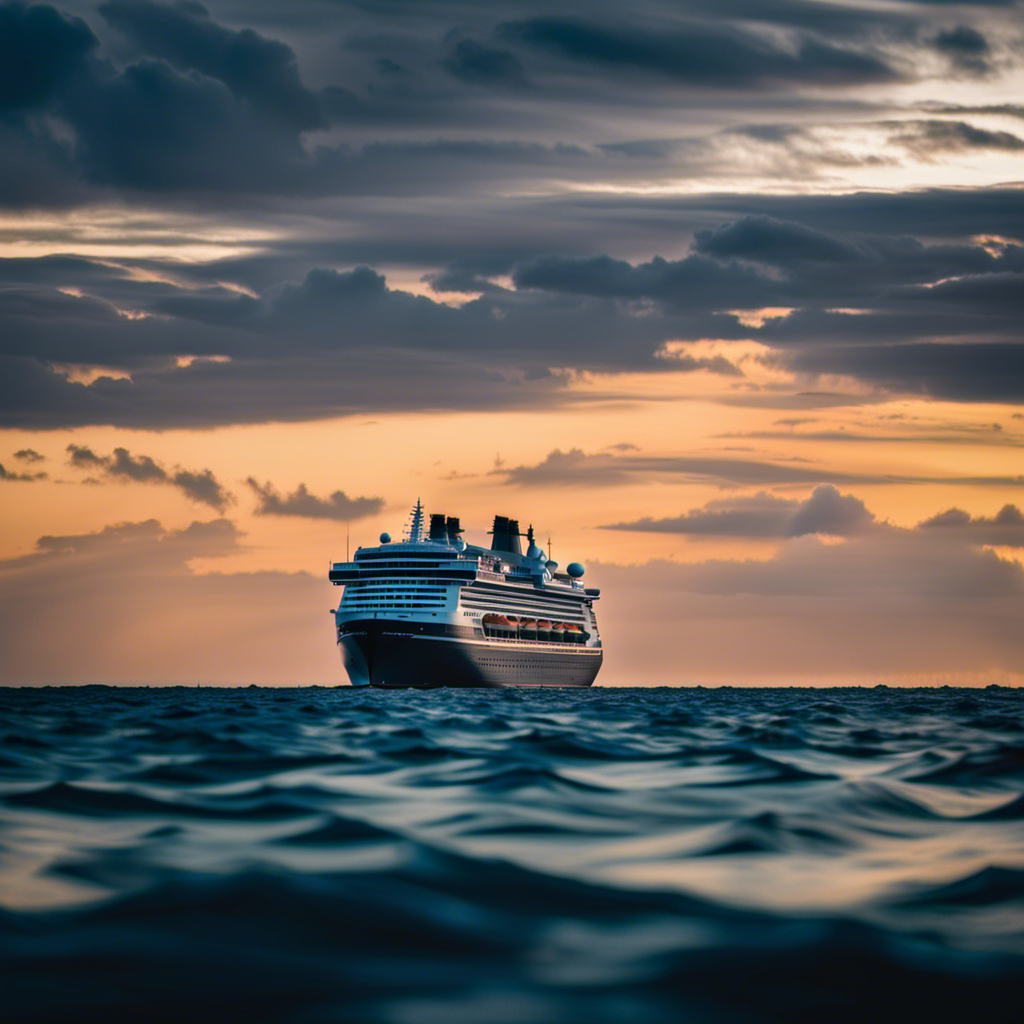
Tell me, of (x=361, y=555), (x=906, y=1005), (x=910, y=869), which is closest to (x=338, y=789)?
(x=910, y=869)

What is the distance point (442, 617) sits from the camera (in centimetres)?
9994

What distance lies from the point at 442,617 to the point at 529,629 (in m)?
16.7

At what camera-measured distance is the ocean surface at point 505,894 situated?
5953 mm

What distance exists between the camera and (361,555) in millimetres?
107500

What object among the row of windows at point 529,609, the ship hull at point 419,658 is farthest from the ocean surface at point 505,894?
the row of windows at point 529,609

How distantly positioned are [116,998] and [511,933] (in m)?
2.37

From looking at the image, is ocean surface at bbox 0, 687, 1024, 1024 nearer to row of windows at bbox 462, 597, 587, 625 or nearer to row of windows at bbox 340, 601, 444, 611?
row of windows at bbox 340, 601, 444, 611

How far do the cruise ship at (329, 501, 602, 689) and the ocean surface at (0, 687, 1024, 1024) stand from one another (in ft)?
274

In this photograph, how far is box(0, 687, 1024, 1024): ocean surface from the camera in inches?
234

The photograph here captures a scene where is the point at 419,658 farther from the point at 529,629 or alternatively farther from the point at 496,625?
the point at 529,629

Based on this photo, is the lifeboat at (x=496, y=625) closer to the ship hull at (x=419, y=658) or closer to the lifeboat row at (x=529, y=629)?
the lifeboat row at (x=529, y=629)

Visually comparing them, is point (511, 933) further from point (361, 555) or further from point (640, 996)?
point (361, 555)

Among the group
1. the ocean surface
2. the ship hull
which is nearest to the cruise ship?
the ship hull

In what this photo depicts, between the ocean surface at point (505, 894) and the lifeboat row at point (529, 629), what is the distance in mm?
90252
